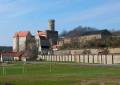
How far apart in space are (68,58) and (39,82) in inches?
3990

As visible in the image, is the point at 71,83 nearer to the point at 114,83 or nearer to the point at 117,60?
the point at 114,83

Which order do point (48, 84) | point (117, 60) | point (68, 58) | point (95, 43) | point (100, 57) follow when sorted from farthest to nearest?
point (95, 43), point (68, 58), point (100, 57), point (117, 60), point (48, 84)

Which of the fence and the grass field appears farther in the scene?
the fence

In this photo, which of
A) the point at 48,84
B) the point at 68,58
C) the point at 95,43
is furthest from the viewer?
the point at 95,43

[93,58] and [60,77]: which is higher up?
[93,58]

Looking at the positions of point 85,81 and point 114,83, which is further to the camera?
point 85,81

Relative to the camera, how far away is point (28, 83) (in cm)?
4019

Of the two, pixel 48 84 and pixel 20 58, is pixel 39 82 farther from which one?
pixel 20 58

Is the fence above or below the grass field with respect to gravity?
above

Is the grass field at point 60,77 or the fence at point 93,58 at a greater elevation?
the fence at point 93,58

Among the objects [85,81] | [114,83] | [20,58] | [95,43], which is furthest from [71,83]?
[20,58]

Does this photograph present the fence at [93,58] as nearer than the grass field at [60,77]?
No

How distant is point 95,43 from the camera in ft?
591

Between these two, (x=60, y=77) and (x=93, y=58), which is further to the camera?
(x=93, y=58)
